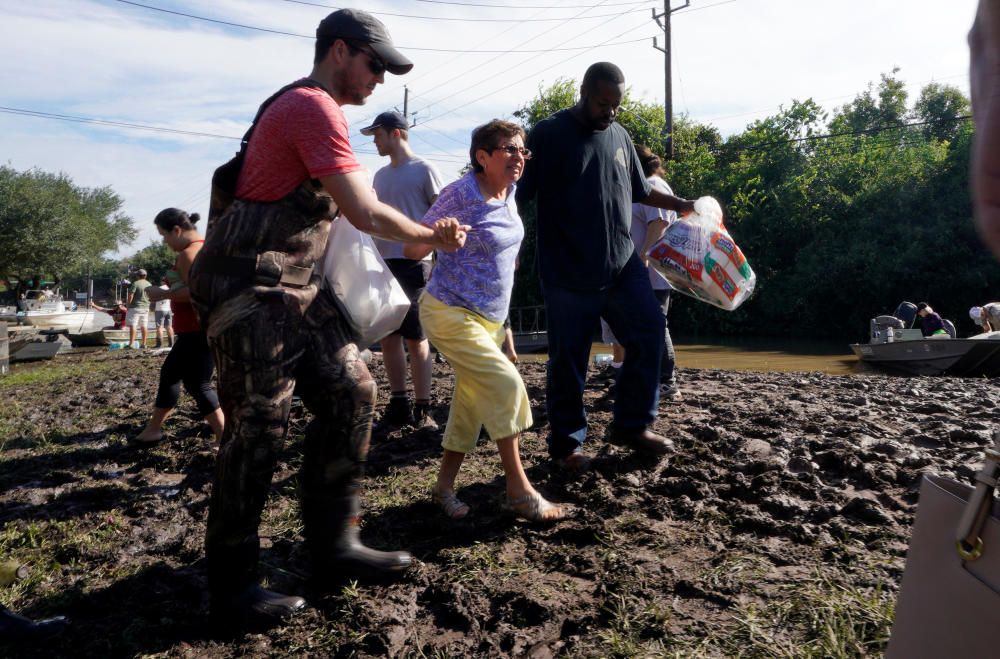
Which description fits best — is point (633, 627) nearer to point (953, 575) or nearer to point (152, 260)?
point (953, 575)

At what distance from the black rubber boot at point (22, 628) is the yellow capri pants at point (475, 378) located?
1675 millimetres

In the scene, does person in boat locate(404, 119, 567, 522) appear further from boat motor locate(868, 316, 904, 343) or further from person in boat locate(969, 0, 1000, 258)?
boat motor locate(868, 316, 904, 343)

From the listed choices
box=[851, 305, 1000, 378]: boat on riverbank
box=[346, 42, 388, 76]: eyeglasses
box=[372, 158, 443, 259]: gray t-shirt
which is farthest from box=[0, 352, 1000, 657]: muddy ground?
box=[851, 305, 1000, 378]: boat on riverbank

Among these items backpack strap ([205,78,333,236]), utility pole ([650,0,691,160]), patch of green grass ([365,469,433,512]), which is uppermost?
utility pole ([650,0,691,160])

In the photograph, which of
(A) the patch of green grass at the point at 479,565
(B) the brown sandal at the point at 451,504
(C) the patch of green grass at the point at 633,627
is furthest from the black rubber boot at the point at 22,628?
(C) the patch of green grass at the point at 633,627

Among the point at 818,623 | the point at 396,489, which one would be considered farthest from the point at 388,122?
the point at 818,623

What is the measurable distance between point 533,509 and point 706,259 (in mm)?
2151

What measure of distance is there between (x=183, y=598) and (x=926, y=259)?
27.2 meters

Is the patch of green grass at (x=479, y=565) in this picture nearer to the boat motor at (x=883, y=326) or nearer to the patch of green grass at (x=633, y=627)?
the patch of green grass at (x=633, y=627)

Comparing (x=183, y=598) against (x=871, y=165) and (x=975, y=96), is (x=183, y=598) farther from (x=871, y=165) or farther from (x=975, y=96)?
(x=871, y=165)

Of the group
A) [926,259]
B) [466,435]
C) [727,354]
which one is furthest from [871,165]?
[466,435]

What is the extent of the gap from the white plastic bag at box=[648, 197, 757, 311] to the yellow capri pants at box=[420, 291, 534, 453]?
1.70 m

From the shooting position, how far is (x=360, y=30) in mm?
2676

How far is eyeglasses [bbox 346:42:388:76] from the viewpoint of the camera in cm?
270
